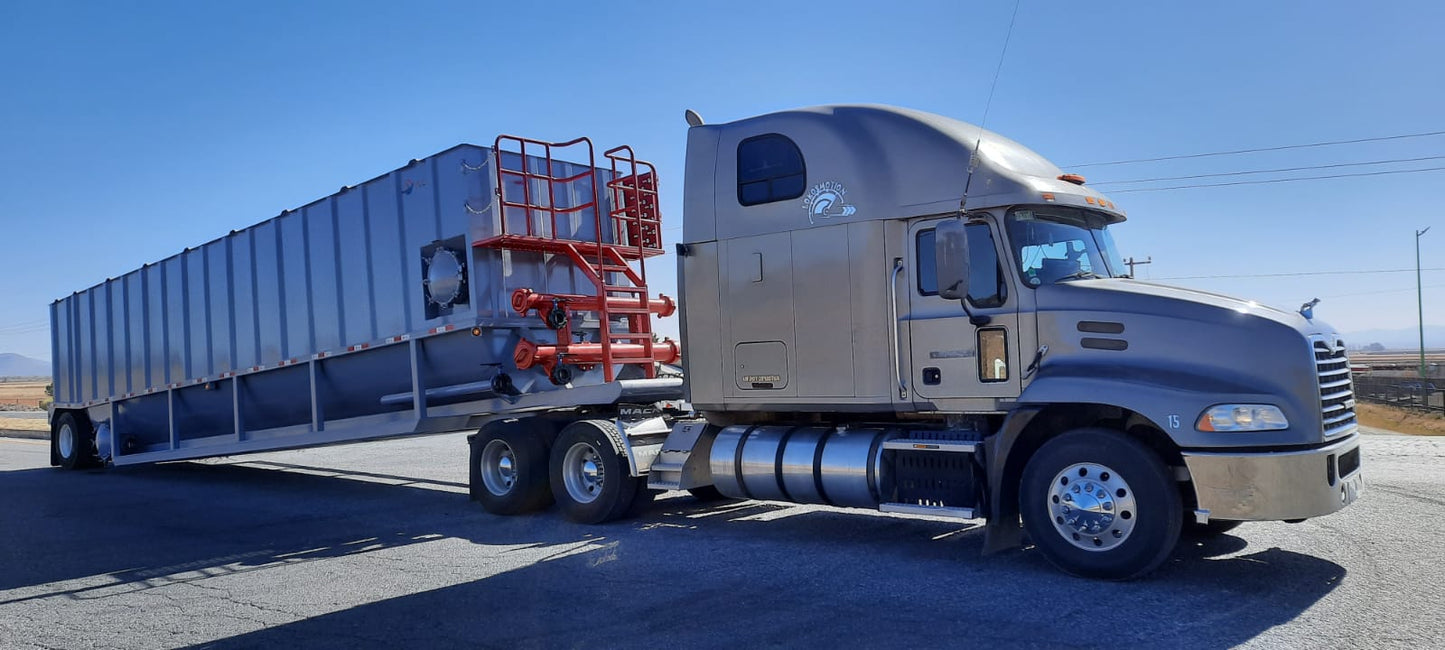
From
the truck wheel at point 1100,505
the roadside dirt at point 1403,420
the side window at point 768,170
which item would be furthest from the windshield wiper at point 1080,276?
the roadside dirt at point 1403,420

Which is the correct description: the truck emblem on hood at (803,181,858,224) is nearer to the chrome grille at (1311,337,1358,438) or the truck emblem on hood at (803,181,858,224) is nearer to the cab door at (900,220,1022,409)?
the cab door at (900,220,1022,409)

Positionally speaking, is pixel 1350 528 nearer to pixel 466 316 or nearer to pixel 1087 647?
pixel 1087 647

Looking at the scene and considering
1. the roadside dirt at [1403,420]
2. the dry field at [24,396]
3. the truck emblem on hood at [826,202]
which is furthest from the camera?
the dry field at [24,396]

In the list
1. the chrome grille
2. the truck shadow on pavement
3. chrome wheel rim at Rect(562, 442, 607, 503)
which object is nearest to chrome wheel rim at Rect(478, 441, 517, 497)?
the truck shadow on pavement

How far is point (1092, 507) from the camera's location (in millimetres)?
6621

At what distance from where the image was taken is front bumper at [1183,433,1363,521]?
6176mm

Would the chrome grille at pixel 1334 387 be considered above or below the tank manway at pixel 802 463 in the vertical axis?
above

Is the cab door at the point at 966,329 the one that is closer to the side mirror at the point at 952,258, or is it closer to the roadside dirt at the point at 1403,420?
the side mirror at the point at 952,258

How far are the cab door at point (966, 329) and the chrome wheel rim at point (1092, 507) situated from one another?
0.82m

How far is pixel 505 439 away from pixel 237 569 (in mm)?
2855

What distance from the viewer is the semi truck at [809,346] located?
21.2 ft

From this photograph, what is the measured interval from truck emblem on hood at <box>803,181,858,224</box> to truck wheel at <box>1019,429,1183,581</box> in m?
2.47

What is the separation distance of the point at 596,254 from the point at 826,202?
3917 mm

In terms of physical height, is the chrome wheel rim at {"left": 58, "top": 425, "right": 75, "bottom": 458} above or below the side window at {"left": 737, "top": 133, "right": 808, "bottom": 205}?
below
